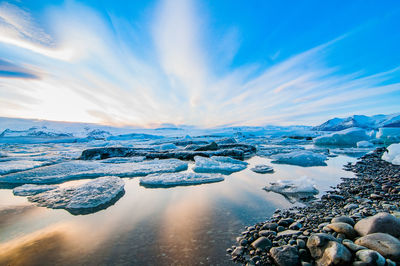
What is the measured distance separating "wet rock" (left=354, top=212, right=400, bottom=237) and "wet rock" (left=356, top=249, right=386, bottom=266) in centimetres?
36

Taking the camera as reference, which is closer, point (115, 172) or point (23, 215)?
point (23, 215)

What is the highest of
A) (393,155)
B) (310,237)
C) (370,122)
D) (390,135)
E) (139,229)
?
(370,122)

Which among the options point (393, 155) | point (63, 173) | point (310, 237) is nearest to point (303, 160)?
point (393, 155)

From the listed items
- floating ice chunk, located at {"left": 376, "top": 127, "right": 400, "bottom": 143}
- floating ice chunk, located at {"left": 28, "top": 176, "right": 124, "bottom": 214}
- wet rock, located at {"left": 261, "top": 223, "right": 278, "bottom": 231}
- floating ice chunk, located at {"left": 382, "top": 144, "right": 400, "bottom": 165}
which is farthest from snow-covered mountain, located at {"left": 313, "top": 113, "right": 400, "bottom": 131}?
floating ice chunk, located at {"left": 28, "top": 176, "right": 124, "bottom": 214}

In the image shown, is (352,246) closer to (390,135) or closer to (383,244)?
(383,244)

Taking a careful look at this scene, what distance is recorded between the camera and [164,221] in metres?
2.20

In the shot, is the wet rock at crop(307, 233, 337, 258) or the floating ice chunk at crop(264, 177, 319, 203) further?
the floating ice chunk at crop(264, 177, 319, 203)

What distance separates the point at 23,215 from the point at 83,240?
4.28 feet

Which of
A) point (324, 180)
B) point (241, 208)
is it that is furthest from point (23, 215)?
point (324, 180)

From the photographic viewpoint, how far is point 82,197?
2898mm

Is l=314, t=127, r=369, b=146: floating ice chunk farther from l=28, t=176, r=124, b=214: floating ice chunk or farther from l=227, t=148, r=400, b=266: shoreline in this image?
l=28, t=176, r=124, b=214: floating ice chunk

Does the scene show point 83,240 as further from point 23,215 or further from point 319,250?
point 319,250

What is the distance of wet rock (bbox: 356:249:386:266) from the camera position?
121 centimetres

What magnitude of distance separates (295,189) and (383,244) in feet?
6.18
